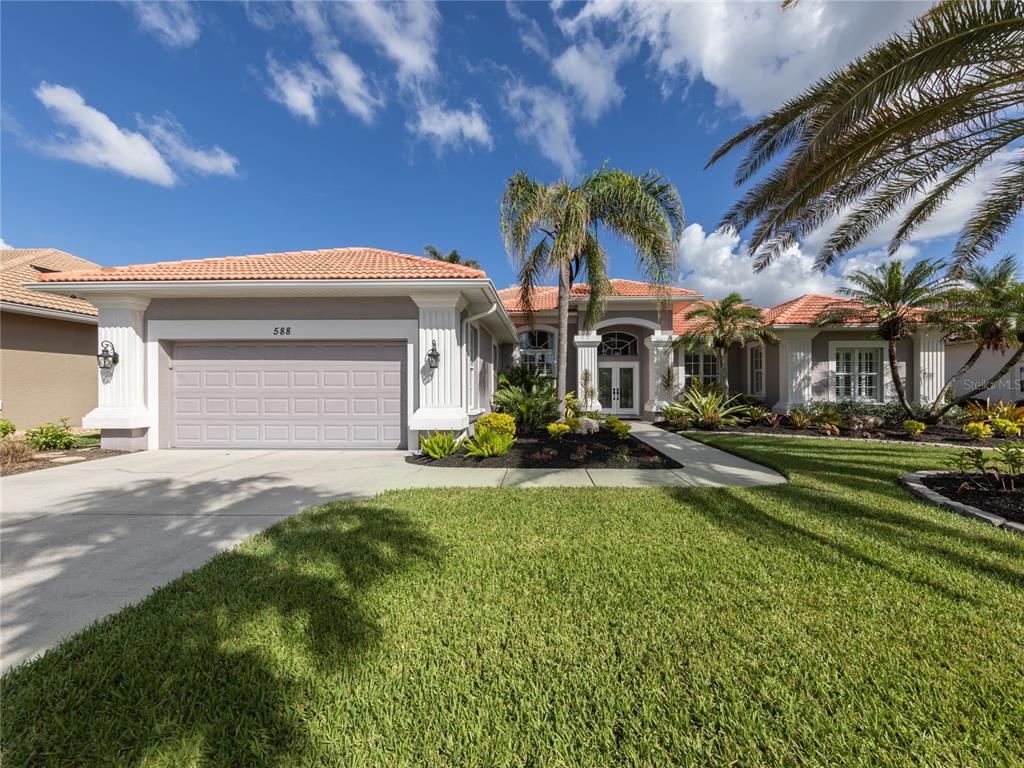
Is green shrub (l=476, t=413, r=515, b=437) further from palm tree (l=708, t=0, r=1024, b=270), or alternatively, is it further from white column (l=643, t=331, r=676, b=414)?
white column (l=643, t=331, r=676, b=414)

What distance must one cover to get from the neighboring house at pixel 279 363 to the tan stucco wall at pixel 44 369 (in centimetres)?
392

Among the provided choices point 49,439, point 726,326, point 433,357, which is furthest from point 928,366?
point 49,439

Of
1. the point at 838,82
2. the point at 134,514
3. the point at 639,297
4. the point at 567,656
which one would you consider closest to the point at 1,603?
the point at 134,514

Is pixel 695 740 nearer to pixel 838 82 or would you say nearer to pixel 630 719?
pixel 630 719

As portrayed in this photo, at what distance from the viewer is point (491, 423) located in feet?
28.1

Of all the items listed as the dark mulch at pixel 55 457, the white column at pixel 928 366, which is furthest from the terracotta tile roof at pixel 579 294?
the dark mulch at pixel 55 457

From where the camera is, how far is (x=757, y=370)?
16.1 meters

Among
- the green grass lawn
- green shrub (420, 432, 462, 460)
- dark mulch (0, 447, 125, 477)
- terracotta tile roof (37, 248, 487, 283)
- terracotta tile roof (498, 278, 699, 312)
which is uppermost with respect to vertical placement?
terracotta tile roof (498, 278, 699, 312)

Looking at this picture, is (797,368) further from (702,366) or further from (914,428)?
(914,428)

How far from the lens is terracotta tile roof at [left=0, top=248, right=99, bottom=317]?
10594 mm

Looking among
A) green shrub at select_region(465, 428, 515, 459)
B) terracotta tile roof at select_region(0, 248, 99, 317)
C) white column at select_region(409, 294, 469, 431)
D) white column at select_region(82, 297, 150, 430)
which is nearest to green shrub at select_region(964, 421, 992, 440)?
green shrub at select_region(465, 428, 515, 459)

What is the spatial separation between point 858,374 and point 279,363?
61.5 ft

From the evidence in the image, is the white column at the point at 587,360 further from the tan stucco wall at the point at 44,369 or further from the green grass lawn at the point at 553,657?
the tan stucco wall at the point at 44,369

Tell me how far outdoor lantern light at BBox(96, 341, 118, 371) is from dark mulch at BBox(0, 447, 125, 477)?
177 cm
